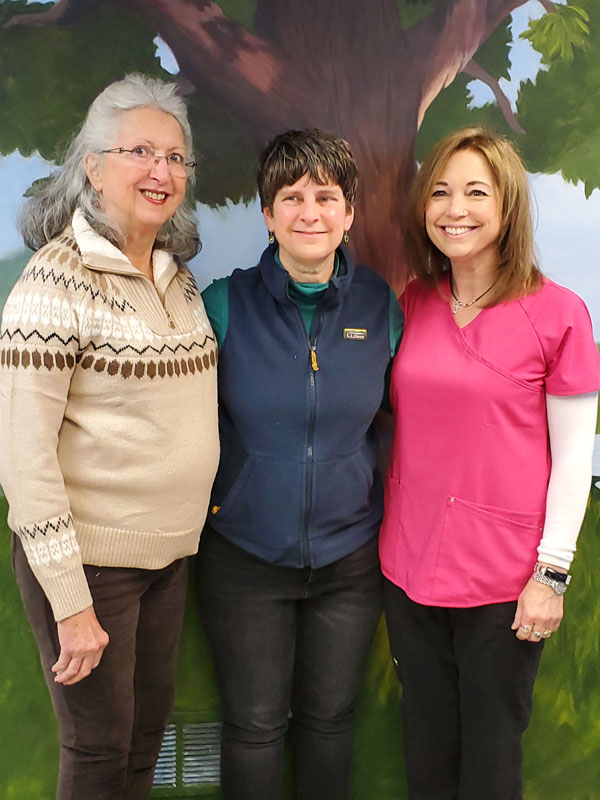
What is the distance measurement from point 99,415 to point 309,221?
26.3 inches

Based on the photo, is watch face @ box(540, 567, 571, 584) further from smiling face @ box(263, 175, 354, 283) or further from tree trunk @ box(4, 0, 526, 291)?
tree trunk @ box(4, 0, 526, 291)

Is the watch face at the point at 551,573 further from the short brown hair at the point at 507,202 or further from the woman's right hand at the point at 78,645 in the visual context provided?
the woman's right hand at the point at 78,645

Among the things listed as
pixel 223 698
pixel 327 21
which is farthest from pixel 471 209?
pixel 223 698

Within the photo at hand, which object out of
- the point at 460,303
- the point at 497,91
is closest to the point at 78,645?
the point at 460,303

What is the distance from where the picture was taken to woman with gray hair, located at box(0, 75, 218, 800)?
59.3 inches

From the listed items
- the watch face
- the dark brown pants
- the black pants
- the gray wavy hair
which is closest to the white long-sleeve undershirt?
the watch face

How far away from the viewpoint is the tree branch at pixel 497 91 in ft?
7.07

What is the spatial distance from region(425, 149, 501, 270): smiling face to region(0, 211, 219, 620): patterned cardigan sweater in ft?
2.09

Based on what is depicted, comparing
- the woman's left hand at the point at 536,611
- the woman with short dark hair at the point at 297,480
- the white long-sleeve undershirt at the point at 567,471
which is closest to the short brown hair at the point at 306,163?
the woman with short dark hair at the point at 297,480

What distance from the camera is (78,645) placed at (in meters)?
1.56

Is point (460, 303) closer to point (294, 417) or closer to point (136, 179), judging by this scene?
point (294, 417)

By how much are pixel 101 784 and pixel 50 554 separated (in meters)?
0.58

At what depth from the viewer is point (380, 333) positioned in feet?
6.33

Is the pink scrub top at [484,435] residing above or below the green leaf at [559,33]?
below
